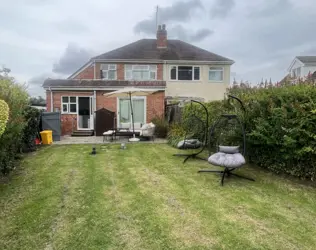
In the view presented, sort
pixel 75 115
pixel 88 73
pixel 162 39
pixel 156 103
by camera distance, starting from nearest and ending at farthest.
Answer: pixel 156 103 < pixel 75 115 < pixel 88 73 < pixel 162 39

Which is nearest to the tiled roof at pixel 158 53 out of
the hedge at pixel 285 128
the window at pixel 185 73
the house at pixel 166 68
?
the house at pixel 166 68

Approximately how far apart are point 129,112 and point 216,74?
31.6ft

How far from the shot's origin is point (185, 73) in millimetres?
21859

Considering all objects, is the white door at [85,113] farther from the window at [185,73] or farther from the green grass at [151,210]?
the green grass at [151,210]

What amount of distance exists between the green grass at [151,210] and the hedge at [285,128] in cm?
36

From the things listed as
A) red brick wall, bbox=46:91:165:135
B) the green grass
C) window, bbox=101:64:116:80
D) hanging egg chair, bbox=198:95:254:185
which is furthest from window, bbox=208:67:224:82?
the green grass

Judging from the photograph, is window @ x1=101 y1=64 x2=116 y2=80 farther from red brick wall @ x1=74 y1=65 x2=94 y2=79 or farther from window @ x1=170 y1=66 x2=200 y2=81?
window @ x1=170 y1=66 x2=200 y2=81

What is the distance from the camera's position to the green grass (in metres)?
3.05

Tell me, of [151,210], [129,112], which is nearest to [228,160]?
[151,210]

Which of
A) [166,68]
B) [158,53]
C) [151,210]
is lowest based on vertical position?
[151,210]

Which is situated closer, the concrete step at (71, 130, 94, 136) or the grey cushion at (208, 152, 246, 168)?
the grey cushion at (208, 152, 246, 168)

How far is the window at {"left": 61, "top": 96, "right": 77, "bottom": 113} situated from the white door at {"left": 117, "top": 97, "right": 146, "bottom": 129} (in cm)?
287

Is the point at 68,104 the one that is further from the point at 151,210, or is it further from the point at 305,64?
the point at 305,64

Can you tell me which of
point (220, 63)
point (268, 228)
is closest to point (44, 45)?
point (220, 63)
